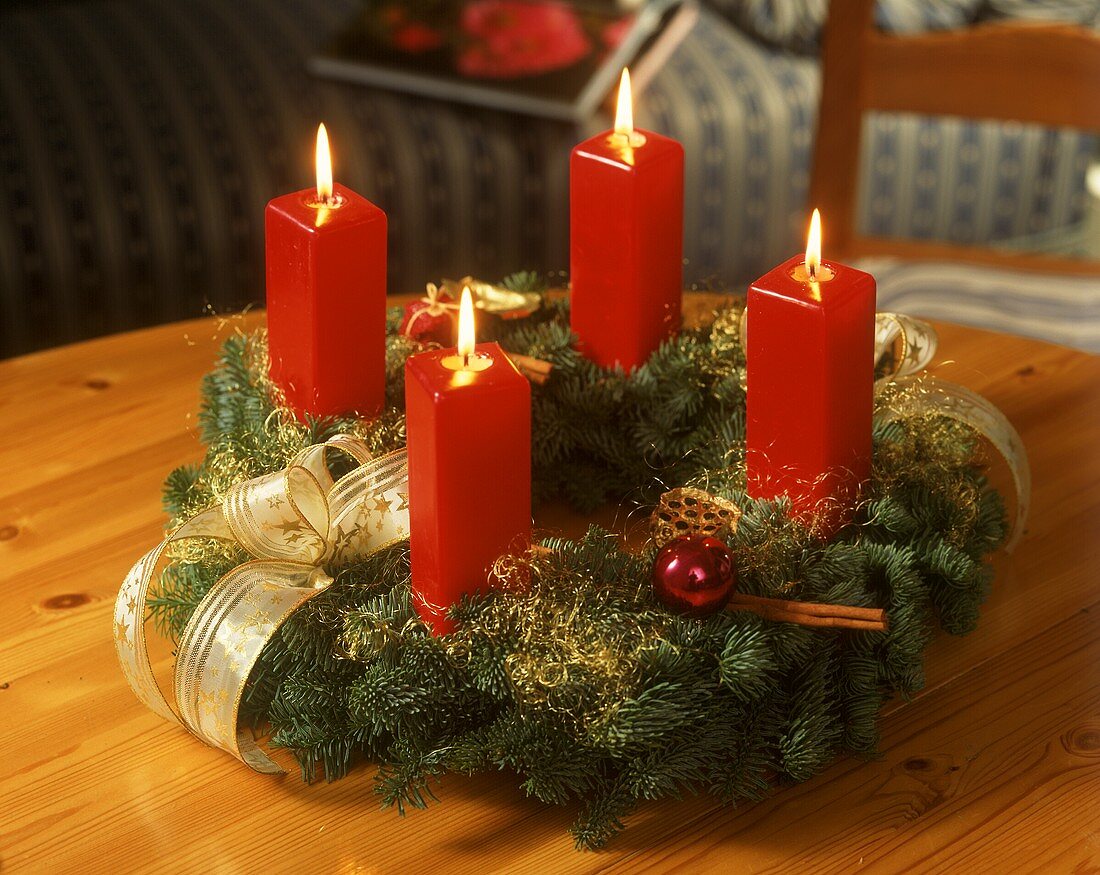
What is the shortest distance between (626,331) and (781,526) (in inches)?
9.0

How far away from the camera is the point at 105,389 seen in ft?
3.67

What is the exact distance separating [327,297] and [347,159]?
1258 millimetres

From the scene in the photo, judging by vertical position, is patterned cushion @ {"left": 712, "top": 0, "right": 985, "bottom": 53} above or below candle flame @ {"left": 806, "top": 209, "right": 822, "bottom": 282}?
below

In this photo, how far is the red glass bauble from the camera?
100 centimetres

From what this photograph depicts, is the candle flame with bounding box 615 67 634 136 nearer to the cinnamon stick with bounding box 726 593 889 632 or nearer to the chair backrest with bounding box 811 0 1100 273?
the cinnamon stick with bounding box 726 593 889 632

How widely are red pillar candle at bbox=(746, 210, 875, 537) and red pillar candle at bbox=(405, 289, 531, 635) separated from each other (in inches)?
6.0

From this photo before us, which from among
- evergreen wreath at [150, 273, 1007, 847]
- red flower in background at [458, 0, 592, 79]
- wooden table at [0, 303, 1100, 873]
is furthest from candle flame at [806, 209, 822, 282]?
red flower in background at [458, 0, 592, 79]

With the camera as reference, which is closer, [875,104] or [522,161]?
[875,104]

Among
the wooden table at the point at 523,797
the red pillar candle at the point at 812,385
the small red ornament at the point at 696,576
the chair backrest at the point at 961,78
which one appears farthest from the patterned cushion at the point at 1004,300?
the small red ornament at the point at 696,576

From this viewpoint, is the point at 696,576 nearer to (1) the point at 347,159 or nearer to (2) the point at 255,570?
(2) the point at 255,570

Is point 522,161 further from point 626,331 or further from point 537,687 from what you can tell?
point 537,687

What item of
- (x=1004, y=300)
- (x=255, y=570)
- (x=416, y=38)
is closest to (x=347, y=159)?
(x=416, y=38)

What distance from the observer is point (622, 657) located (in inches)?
27.0

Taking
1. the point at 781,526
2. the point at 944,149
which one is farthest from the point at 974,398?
the point at 944,149
